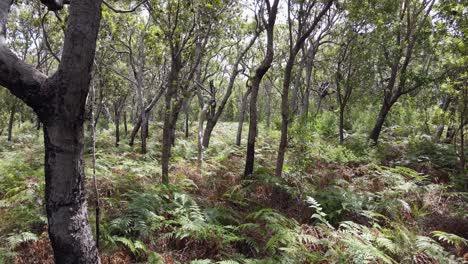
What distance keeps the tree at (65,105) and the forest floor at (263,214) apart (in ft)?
5.31

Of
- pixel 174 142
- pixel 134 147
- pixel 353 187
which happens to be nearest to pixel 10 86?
pixel 353 187

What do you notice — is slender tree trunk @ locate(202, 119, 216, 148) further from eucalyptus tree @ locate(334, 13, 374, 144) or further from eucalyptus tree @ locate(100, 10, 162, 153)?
eucalyptus tree @ locate(334, 13, 374, 144)

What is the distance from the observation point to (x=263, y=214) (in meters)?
6.07

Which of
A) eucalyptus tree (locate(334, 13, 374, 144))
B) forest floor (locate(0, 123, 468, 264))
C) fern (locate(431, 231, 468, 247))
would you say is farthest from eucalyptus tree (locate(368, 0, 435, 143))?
fern (locate(431, 231, 468, 247))

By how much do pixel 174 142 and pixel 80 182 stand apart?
13145mm

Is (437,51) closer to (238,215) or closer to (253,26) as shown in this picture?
(253,26)

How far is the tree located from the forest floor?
1.62 metres

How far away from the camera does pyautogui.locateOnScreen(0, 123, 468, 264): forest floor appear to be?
15.5ft

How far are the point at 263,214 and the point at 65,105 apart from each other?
14.4 feet

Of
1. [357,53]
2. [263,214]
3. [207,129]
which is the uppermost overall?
[357,53]

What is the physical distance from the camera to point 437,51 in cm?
1293

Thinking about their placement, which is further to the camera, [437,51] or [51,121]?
[437,51]

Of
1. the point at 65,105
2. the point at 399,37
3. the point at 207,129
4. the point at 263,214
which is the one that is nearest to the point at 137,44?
the point at 207,129

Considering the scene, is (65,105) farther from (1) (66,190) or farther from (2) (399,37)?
(2) (399,37)
